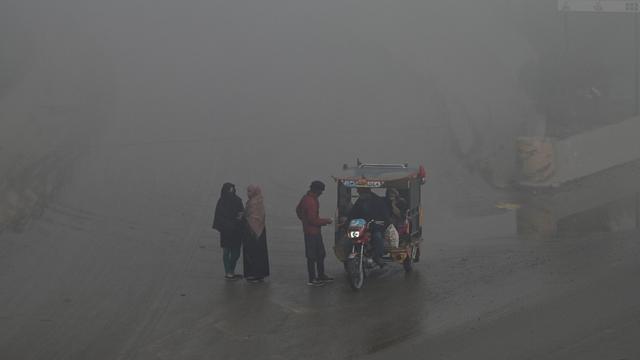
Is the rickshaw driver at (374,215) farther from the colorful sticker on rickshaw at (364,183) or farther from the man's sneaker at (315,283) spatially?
the man's sneaker at (315,283)

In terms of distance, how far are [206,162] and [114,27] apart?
17303 mm

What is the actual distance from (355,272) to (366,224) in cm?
76

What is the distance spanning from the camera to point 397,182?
13.6m

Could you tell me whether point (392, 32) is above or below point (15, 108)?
above

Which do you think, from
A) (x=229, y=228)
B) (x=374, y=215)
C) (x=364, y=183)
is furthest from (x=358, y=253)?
(x=229, y=228)

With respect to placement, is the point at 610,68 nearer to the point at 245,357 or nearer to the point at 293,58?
the point at 293,58

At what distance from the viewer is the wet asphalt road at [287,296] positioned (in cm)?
957

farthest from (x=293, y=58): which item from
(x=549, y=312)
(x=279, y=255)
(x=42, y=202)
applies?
(x=549, y=312)

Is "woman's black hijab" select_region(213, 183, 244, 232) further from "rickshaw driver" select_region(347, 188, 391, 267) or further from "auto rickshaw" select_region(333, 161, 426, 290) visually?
"rickshaw driver" select_region(347, 188, 391, 267)

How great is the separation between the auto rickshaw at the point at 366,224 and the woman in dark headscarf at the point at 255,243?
3.30 feet

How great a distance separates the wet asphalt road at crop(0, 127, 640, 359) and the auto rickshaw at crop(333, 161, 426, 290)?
13.2 inches

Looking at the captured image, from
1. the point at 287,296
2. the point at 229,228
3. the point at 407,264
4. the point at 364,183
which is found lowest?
the point at 287,296

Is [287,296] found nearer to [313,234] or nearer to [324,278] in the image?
[324,278]

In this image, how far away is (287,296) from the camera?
1207 centimetres
